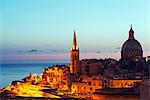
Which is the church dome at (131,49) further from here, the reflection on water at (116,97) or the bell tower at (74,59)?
the reflection on water at (116,97)

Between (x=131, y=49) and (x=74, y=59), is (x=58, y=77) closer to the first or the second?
(x=74, y=59)

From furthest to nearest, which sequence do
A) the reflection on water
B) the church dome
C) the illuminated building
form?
the church dome
the illuminated building
the reflection on water

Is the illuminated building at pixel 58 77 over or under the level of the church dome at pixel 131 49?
under

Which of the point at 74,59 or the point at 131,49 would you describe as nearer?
the point at 74,59

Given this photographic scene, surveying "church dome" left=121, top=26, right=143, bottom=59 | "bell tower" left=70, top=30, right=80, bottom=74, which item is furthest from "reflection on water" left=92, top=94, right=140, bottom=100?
"church dome" left=121, top=26, right=143, bottom=59

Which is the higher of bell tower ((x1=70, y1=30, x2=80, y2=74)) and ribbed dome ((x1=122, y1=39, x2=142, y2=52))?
ribbed dome ((x1=122, y1=39, x2=142, y2=52))

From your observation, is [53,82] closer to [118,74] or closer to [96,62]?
[96,62]


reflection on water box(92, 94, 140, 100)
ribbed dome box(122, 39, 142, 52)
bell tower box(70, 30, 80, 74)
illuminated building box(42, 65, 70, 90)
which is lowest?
reflection on water box(92, 94, 140, 100)

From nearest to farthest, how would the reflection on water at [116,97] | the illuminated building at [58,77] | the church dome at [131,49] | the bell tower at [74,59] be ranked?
the reflection on water at [116,97]
the illuminated building at [58,77]
the bell tower at [74,59]
the church dome at [131,49]

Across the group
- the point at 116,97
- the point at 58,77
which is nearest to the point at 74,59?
the point at 58,77

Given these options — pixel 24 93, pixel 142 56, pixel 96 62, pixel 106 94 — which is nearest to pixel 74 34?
pixel 96 62

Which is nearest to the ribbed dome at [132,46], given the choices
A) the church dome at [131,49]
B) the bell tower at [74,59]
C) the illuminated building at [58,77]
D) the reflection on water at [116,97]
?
the church dome at [131,49]

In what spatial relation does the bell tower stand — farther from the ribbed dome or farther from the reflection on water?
the reflection on water

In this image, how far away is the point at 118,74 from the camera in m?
22.9
